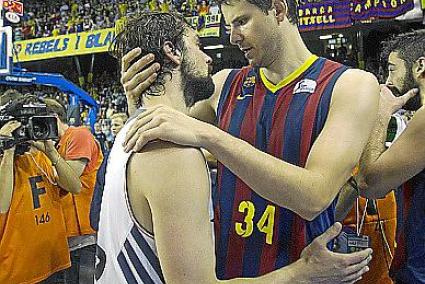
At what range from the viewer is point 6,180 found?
3088mm

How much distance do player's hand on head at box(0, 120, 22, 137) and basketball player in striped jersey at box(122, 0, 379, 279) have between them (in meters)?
1.40

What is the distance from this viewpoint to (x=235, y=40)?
5.86ft

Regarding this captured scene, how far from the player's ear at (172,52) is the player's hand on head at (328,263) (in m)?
0.62

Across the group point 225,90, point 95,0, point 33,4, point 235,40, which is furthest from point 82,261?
point 33,4

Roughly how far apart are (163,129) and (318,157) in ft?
1.38

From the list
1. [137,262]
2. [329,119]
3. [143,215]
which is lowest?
[137,262]

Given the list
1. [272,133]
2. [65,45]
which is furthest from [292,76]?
[65,45]

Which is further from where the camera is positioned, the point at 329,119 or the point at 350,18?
the point at 350,18

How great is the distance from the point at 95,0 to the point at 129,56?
17146 mm

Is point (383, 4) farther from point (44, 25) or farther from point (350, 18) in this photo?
point (44, 25)

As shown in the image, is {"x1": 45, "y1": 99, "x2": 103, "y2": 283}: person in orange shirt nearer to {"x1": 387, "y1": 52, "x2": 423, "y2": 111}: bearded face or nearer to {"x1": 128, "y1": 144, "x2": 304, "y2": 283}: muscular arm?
{"x1": 387, "y1": 52, "x2": 423, "y2": 111}: bearded face

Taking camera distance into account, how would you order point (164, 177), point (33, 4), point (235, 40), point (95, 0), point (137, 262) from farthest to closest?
1. point (33, 4)
2. point (95, 0)
3. point (235, 40)
4. point (137, 262)
5. point (164, 177)

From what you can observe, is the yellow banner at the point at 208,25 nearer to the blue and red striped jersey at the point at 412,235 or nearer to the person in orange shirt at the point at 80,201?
the person in orange shirt at the point at 80,201

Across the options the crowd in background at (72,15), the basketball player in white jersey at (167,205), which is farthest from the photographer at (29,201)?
the crowd in background at (72,15)
